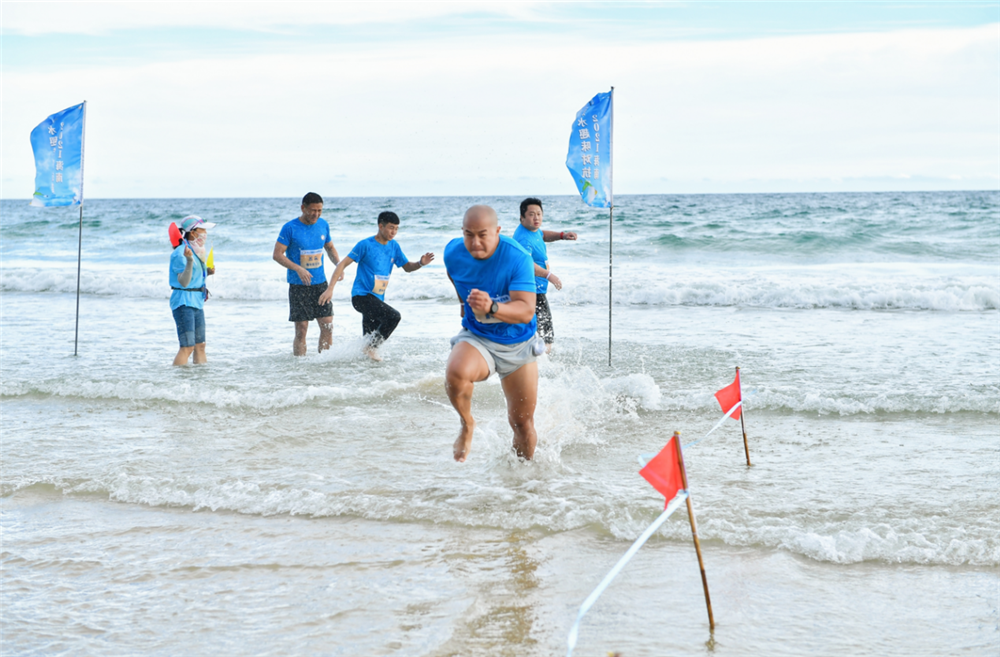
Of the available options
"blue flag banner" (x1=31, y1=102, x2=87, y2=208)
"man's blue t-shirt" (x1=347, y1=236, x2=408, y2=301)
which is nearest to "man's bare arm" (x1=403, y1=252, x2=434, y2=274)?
"man's blue t-shirt" (x1=347, y1=236, x2=408, y2=301)

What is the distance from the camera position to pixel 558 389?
23.2 feet

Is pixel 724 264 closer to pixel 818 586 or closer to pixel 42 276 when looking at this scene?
pixel 42 276

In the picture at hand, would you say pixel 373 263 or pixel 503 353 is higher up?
pixel 373 263

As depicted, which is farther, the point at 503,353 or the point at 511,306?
the point at 503,353

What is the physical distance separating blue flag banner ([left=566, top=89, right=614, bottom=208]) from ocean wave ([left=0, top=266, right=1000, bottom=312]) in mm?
6463

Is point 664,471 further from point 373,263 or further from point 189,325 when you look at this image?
point 189,325

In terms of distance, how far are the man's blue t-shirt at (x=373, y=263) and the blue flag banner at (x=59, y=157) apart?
4.09 m

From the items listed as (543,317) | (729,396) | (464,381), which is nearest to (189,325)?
(543,317)

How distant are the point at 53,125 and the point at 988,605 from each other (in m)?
11.0

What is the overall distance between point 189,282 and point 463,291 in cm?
466

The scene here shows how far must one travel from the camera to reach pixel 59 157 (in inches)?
409

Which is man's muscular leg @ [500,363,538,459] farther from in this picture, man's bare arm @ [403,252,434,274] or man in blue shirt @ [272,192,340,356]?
man in blue shirt @ [272,192,340,356]

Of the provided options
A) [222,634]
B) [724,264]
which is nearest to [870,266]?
[724,264]

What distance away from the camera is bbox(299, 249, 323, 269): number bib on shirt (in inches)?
367
